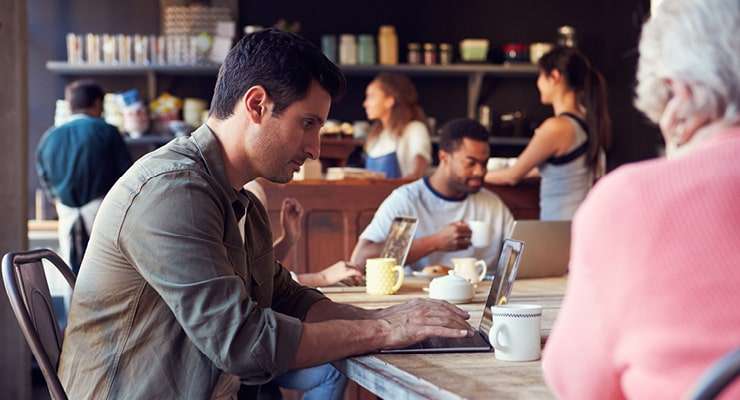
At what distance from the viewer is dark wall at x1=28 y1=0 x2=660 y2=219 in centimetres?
751

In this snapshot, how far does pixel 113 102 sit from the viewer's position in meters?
7.24

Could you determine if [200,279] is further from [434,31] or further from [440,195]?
[434,31]

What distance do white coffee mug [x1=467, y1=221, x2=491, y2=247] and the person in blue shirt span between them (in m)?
2.86

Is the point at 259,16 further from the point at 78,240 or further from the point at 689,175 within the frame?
the point at 689,175

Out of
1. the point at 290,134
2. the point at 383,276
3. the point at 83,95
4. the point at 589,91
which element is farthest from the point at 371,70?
the point at 290,134

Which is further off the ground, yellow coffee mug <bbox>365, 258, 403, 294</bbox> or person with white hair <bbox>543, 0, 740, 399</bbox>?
person with white hair <bbox>543, 0, 740, 399</bbox>

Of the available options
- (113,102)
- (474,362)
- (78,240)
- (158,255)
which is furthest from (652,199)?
(113,102)

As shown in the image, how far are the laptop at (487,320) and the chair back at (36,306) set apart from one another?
62 cm

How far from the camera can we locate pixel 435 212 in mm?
4086

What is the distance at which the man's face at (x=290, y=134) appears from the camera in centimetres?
217

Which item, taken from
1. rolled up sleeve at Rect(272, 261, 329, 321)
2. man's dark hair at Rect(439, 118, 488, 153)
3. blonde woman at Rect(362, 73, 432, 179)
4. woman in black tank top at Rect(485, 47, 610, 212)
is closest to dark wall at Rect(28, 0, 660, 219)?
blonde woman at Rect(362, 73, 432, 179)

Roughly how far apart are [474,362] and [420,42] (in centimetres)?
615

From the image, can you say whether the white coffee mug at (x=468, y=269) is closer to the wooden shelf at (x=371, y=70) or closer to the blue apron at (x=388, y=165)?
the blue apron at (x=388, y=165)

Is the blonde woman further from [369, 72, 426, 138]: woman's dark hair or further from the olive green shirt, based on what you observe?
the olive green shirt
